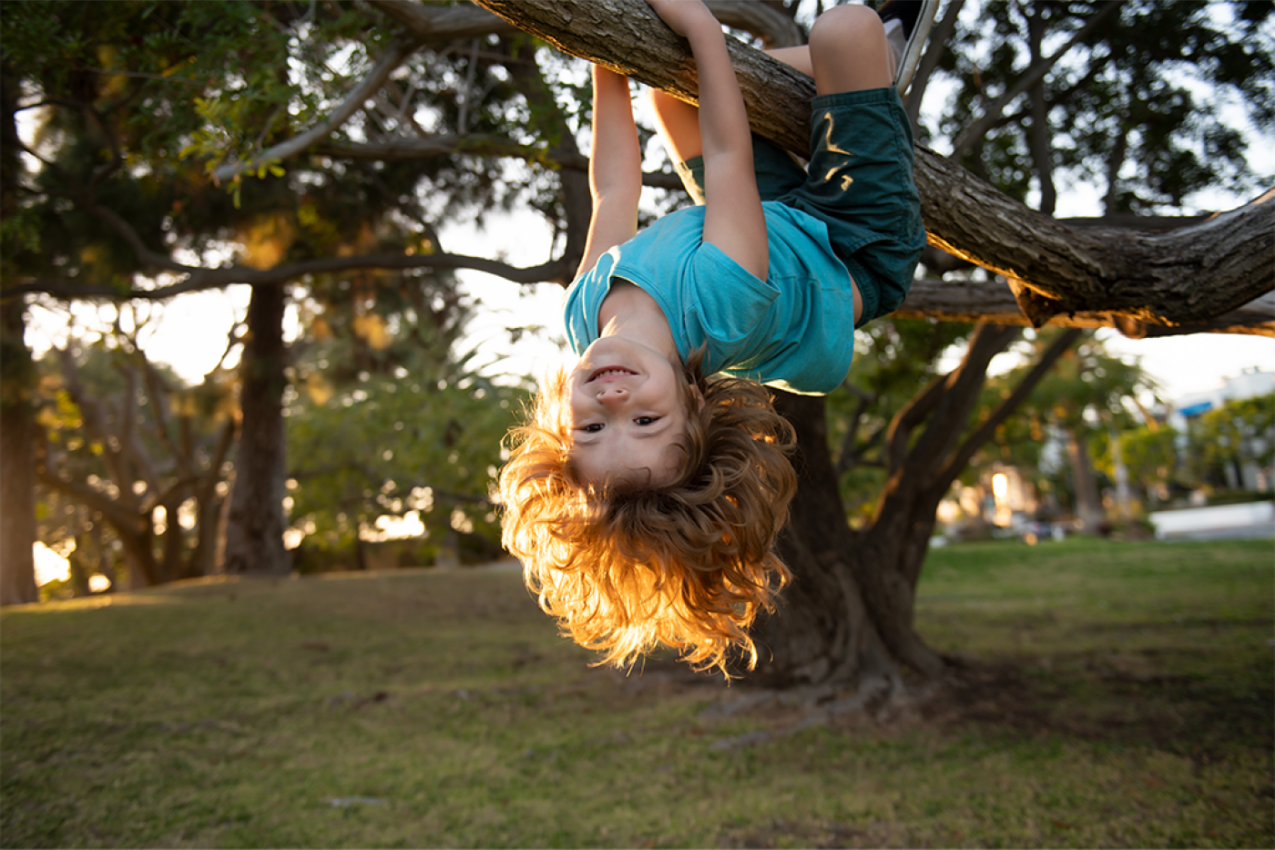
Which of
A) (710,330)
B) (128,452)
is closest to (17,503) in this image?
(128,452)

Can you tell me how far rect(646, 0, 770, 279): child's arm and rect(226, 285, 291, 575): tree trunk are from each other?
9.46m

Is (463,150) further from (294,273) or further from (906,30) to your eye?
(906,30)

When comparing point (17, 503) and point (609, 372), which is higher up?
point (17, 503)

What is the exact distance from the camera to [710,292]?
2018mm

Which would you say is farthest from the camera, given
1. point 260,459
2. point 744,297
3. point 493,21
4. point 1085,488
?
point 1085,488

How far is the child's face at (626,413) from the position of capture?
79.9 inches

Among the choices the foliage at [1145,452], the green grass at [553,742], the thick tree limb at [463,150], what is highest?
the thick tree limb at [463,150]

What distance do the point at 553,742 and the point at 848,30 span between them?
4.12 m

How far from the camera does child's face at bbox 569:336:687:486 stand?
6.66 ft

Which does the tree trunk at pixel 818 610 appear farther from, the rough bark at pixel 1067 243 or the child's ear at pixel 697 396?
the child's ear at pixel 697 396

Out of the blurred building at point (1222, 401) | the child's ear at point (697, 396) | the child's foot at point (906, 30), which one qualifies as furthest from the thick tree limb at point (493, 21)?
the blurred building at point (1222, 401)

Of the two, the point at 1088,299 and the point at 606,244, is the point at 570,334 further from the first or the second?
the point at 1088,299

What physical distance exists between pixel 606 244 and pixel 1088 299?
165 centimetres

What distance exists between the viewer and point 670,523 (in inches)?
85.0
